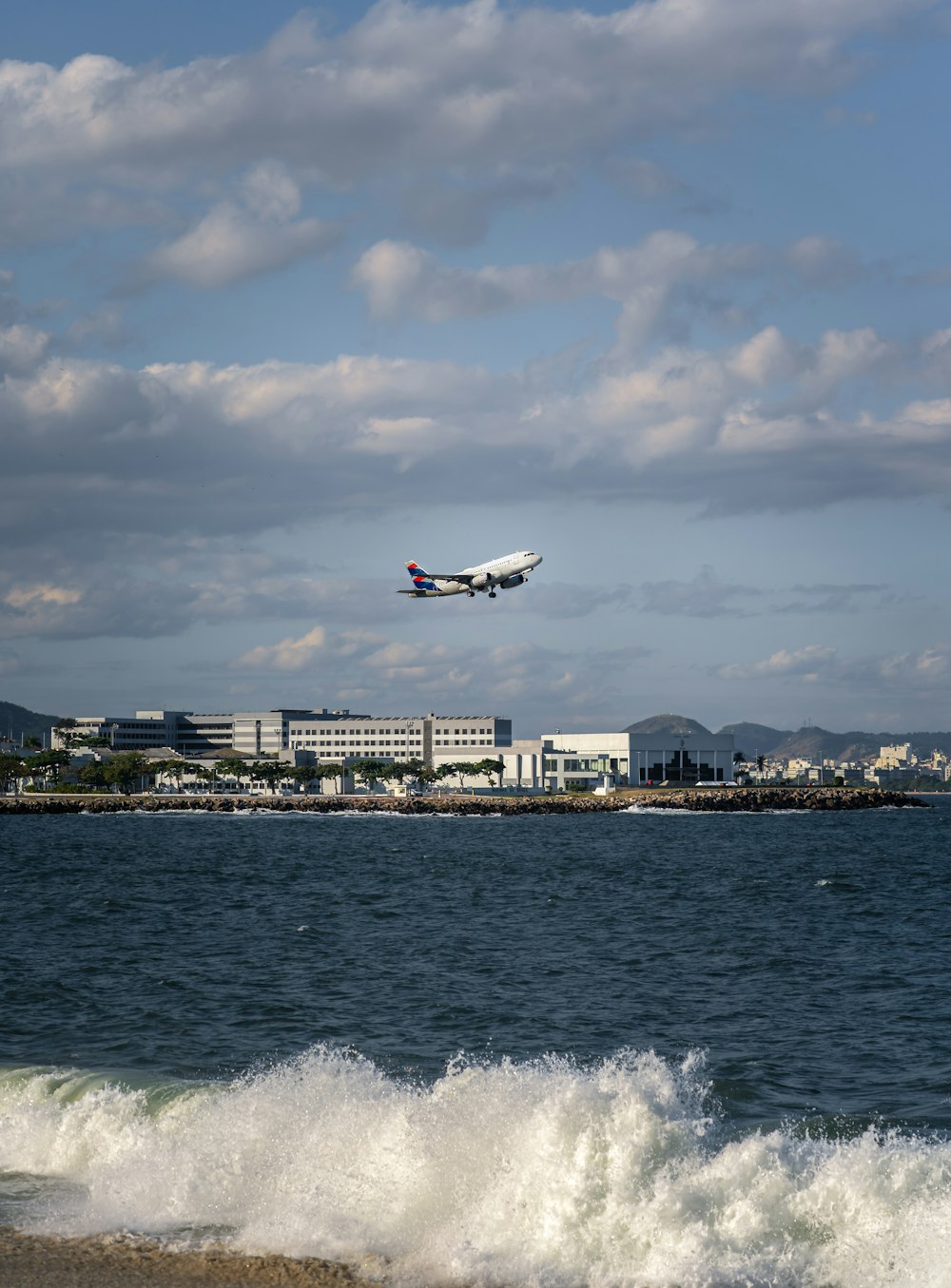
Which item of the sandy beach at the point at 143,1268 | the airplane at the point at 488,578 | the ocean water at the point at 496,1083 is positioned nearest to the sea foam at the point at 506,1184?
the ocean water at the point at 496,1083

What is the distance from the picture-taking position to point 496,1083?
17.2 metres

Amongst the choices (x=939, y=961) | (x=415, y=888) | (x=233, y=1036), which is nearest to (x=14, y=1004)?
(x=233, y=1036)

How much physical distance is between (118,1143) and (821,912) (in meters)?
39.4

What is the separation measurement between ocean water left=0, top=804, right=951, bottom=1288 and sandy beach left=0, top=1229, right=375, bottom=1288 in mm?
376

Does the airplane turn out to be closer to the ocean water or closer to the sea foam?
the ocean water

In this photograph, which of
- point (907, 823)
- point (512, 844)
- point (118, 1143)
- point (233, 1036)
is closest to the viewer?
point (118, 1143)

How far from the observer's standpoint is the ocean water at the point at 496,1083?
13903mm

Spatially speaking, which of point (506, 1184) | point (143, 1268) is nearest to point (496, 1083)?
point (506, 1184)

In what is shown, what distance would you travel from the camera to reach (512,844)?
371ft

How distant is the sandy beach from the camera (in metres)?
12.9

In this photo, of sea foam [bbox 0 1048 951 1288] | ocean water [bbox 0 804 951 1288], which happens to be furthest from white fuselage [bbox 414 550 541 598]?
sea foam [bbox 0 1048 951 1288]

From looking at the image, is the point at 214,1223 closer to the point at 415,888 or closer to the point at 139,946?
the point at 139,946

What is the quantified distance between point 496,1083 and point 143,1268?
5401mm

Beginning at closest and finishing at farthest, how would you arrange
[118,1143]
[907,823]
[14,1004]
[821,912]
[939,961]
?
[118,1143] → [14,1004] → [939,961] → [821,912] → [907,823]
